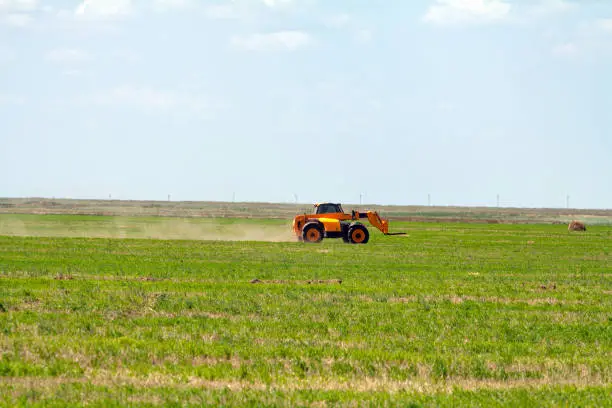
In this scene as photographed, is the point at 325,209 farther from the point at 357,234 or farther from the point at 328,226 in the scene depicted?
the point at 357,234

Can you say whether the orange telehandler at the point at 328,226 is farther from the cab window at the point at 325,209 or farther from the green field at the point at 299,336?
the green field at the point at 299,336

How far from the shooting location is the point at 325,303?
22766 mm

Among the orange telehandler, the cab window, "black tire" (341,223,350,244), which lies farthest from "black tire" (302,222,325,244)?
the cab window

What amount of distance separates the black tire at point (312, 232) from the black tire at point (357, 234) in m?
1.68

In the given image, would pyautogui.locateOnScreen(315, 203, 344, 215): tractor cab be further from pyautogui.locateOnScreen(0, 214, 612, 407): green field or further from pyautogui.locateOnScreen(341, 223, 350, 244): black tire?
pyautogui.locateOnScreen(0, 214, 612, 407): green field

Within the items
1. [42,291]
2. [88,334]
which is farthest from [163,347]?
[42,291]

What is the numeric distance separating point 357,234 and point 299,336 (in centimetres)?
3649

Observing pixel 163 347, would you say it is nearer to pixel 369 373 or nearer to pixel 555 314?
pixel 369 373

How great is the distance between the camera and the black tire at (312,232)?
53656 millimetres

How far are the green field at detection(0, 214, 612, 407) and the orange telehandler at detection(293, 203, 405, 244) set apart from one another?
1903 centimetres

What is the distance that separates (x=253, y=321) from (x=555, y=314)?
290 inches

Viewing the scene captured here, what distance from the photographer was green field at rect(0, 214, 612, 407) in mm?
12820

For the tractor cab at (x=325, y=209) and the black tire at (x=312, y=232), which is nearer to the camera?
the black tire at (x=312, y=232)

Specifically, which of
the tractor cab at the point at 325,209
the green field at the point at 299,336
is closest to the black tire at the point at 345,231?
the tractor cab at the point at 325,209
